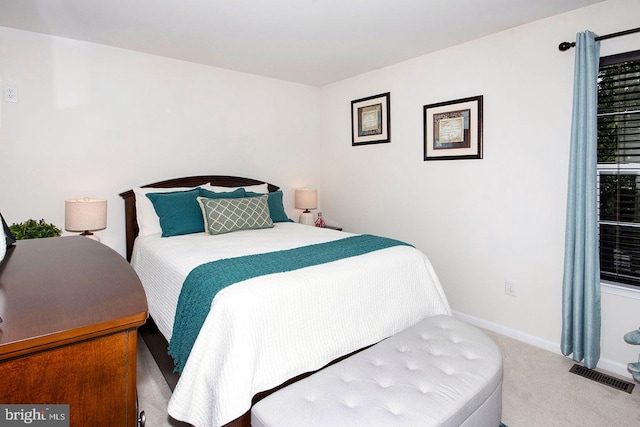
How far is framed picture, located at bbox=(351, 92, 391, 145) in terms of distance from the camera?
3838mm

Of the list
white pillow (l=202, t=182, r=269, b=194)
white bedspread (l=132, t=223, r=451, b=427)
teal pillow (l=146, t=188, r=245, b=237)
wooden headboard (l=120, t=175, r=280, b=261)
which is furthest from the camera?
white pillow (l=202, t=182, r=269, b=194)

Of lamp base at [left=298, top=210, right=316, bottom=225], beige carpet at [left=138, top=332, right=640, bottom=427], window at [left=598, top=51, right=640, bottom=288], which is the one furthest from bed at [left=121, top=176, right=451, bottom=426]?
lamp base at [left=298, top=210, right=316, bottom=225]

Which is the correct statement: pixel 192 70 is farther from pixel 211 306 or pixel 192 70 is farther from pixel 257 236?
pixel 211 306

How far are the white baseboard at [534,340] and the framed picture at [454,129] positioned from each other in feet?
4.63

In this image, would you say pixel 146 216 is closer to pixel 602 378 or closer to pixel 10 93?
pixel 10 93

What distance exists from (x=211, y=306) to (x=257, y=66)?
283 cm

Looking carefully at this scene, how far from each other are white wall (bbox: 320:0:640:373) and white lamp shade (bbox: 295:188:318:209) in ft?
2.61

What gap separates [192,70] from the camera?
3660 millimetres

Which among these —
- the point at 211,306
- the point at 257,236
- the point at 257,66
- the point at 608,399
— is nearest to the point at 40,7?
the point at 257,66

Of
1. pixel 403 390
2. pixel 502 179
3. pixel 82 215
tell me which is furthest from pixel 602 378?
pixel 82 215

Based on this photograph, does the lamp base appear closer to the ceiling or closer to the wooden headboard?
the wooden headboard

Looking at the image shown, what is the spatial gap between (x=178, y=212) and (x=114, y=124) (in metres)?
1.00

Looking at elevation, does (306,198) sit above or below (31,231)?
above

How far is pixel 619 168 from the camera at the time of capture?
2.43m
